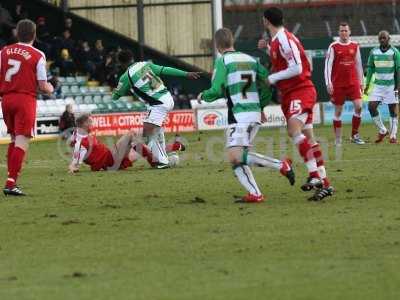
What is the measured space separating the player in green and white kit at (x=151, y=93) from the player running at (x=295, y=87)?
238 inches

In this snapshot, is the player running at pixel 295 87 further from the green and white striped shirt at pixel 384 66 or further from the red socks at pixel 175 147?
the green and white striped shirt at pixel 384 66

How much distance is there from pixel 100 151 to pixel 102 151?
0.06 metres

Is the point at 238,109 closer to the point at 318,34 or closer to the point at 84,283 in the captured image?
the point at 84,283

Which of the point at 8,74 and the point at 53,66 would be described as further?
the point at 53,66

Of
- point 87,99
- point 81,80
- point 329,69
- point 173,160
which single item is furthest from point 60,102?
point 173,160

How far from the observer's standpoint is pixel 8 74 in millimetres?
15812

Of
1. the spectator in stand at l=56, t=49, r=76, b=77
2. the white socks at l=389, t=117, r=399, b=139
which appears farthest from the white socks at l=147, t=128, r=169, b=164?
the spectator in stand at l=56, t=49, r=76, b=77

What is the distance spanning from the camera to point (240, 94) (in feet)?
46.4

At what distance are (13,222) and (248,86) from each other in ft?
10.3

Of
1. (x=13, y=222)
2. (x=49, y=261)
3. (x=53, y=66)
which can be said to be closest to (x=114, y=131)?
(x=53, y=66)

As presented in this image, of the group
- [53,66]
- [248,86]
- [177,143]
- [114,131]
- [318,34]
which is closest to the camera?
[248,86]

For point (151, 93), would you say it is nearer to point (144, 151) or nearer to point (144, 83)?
point (144, 83)

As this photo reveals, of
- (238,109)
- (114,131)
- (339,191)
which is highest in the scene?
(238,109)

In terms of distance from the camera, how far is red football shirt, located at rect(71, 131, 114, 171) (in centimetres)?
1981
